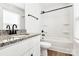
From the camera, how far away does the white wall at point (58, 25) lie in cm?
121

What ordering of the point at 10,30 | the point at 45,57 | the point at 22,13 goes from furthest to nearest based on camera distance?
1. the point at 22,13
2. the point at 10,30
3. the point at 45,57

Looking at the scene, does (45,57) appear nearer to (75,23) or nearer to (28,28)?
(75,23)

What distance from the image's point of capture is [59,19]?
1.24m

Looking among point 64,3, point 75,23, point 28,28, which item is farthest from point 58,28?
point 28,28

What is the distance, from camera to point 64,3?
116 cm

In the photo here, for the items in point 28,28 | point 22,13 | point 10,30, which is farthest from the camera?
point 28,28

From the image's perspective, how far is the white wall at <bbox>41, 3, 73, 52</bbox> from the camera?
1.21 metres

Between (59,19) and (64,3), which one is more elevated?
(64,3)

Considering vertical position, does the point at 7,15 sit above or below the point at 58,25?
above

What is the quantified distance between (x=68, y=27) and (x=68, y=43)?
0.23 metres

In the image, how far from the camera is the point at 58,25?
124 centimetres

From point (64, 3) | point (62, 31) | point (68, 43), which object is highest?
point (64, 3)

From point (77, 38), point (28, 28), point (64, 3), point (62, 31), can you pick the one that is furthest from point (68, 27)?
point (28, 28)

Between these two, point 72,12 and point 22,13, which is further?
point 22,13
